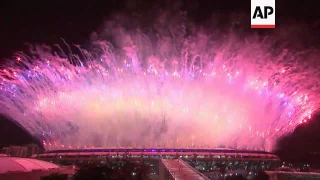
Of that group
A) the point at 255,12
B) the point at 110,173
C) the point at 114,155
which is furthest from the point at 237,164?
the point at 255,12

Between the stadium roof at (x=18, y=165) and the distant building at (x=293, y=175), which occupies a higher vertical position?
the stadium roof at (x=18, y=165)

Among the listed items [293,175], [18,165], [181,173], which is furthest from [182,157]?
[18,165]

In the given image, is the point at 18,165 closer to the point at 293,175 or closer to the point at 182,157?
the point at 293,175

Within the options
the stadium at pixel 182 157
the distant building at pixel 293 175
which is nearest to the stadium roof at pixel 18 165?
the distant building at pixel 293 175

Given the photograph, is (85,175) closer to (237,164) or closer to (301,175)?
(301,175)

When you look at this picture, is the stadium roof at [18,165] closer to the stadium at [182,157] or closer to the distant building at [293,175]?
the distant building at [293,175]

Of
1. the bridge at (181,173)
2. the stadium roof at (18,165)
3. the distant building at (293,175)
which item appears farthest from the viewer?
the distant building at (293,175)

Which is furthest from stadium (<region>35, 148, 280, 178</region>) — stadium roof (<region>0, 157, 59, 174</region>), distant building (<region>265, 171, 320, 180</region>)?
stadium roof (<region>0, 157, 59, 174</region>)

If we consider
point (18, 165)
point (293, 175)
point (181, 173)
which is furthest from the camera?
point (293, 175)

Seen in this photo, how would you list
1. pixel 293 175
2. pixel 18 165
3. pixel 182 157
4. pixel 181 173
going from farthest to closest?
pixel 182 157 → pixel 293 175 → pixel 18 165 → pixel 181 173

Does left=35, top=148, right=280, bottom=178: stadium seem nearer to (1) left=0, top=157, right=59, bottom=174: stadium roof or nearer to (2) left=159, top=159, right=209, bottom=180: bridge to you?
(2) left=159, top=159, right=209, bottom=180: bridge
